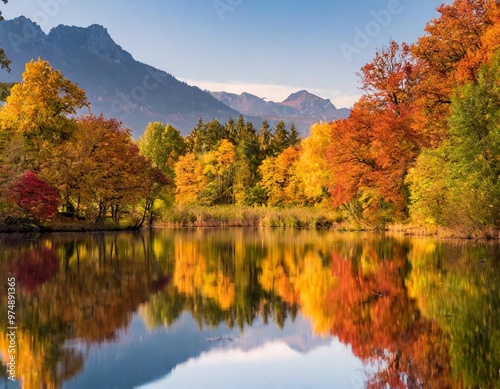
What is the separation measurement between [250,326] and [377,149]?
31607 millimetres

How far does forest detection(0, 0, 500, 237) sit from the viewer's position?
2855cm

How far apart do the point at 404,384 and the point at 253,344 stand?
9.44 ft

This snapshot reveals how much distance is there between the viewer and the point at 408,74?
39.6 m

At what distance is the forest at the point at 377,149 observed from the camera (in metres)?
28.5

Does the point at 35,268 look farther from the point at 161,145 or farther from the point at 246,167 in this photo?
the point at 161,145

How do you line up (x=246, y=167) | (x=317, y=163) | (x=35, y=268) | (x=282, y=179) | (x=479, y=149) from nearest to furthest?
(x=35, y=268), (x=479, y=149), (x=317, y=163), (x=282, y=179), (x=246, y=167)

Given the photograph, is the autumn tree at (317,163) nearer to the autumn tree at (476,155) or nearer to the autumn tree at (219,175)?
the autumn tree at (219,175)

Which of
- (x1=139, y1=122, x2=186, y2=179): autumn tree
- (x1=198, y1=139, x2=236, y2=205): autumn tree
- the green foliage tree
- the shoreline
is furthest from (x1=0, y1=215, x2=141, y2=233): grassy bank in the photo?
(x1=139, y1=122, x2=186, y2=179): autumn tree

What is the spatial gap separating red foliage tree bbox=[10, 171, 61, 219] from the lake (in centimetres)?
1601

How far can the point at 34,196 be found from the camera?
33844 mm

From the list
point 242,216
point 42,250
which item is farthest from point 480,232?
point 242,216

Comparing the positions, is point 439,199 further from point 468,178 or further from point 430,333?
point 430,333

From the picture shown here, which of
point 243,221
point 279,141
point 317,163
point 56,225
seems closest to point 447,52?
point 317,163

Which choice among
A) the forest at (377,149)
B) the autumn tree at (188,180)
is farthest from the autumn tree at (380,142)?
the autumn tree at (188,180)
